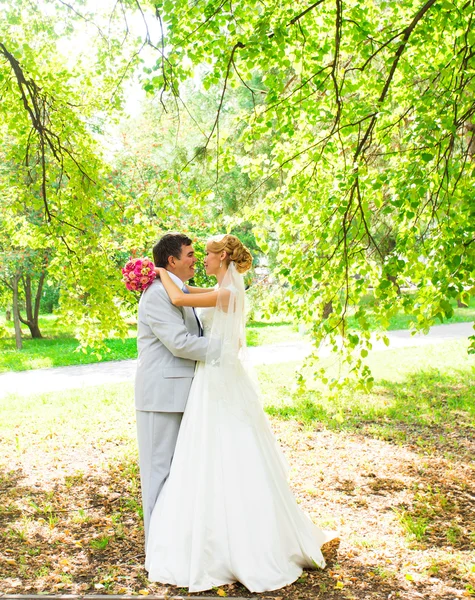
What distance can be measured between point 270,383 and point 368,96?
5274 millimetres

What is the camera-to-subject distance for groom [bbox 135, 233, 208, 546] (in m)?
4.04

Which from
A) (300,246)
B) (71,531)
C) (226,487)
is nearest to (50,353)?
(300,246)

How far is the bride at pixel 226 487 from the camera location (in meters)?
3.73

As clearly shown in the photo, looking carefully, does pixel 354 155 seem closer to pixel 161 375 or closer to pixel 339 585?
pixel 161 375

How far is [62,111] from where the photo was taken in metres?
6.88

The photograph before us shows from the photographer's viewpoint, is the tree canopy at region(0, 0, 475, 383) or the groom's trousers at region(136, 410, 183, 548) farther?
the tree canopy at region(0, 0, 475, 383)

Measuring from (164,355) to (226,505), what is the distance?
1037 millimetres

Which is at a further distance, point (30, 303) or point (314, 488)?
point (30, 303)

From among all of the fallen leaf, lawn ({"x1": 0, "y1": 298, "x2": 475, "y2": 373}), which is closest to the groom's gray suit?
the fallen leaf

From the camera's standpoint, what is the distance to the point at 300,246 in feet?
21.8

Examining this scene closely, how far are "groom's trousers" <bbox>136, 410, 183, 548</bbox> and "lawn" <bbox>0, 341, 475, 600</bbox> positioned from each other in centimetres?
54

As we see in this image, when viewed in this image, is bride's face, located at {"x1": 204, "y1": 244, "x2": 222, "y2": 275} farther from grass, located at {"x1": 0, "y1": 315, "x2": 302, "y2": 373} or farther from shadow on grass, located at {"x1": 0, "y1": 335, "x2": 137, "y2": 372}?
shadow on grass, located at {"x1": 0, "y1": 335, "x2": 137, "y2": 372}

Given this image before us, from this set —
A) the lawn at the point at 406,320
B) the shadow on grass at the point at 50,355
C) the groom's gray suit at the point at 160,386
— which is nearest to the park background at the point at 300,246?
the groom's gray suit at the point at 160,386

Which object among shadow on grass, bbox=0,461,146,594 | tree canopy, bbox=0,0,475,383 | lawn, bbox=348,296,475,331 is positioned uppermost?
tree canopy, bbox=0,0,475,383
